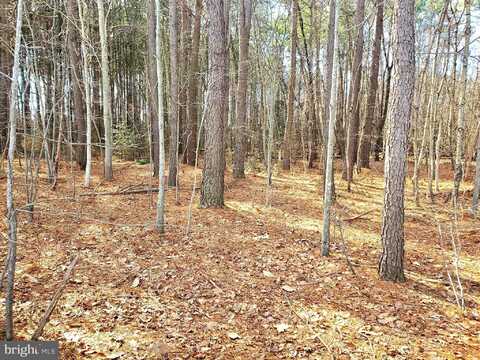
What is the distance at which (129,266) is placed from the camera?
4.68 m

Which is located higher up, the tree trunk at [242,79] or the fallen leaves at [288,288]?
the tree trunk at [242,79]

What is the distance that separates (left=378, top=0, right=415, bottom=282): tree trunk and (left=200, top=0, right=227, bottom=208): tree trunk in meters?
A: 3.58

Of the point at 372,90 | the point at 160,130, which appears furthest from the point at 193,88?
the point at 160,130

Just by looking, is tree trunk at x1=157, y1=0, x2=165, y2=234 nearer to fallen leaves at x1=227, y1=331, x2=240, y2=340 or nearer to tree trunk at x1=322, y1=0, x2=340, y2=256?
tree trunk at x1=322, y1=0, x2=340, y2=256

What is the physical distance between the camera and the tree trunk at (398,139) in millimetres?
4070

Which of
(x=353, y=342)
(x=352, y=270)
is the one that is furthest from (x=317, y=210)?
(x=353, y=342)

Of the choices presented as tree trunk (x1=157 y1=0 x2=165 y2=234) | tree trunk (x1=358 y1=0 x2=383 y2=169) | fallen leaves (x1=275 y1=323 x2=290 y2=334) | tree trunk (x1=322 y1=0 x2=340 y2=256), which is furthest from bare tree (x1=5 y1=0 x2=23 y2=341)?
tree trunk (x1=358 y1=0 x2=383 y2=169)

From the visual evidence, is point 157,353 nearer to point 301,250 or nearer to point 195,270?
point 195,270

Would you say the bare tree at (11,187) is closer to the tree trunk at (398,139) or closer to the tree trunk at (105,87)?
the tree trunk at (398,139)

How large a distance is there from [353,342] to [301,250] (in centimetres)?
225

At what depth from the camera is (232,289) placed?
4.29m

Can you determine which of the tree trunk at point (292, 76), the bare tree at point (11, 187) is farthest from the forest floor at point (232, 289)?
the tree trunk at point (292, 76)

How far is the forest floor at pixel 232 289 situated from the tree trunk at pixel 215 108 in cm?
49

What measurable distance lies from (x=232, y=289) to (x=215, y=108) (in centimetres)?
398
